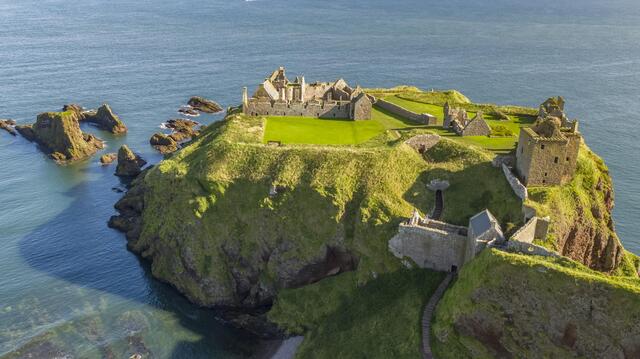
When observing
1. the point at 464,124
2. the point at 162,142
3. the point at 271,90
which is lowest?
the point at 162,142

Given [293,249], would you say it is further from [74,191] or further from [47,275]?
[74,191]

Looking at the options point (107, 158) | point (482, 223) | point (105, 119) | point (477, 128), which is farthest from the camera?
point (105, 119)

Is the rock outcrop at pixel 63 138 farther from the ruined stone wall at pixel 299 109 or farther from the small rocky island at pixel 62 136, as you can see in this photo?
the ruined stone wall at pixel 299 109

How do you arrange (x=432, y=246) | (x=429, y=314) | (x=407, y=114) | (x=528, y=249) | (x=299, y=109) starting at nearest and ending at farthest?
1. (x=528, y=249)
2. (x=429, y=314)
3. (x=432, y=246)
4. (x=407, y=114)
5. (x=299, y=109)

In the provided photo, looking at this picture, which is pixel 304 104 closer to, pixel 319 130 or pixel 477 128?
pixel 319 130

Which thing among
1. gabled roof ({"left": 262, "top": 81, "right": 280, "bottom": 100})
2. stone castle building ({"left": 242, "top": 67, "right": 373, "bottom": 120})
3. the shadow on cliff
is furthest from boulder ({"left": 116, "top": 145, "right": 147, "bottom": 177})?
gabled roof ({"left": 262, "top": 81, "right": 280, "bottom": 100})

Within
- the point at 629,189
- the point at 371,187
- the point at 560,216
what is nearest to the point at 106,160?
the point at 371,187

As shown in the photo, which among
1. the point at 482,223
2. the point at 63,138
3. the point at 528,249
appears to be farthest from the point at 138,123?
the point at 528,249
